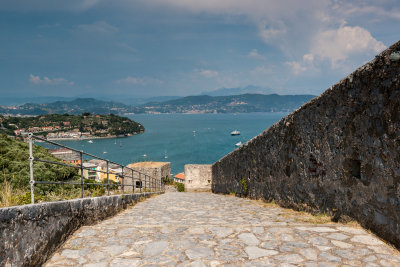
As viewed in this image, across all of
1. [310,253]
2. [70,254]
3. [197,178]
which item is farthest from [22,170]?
[197,178]

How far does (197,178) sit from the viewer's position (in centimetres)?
2686

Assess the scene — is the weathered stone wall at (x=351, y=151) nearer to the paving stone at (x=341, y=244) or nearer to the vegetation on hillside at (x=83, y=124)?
the paving stone at (x=341, y=244)

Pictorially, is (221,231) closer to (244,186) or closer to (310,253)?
(310,253)

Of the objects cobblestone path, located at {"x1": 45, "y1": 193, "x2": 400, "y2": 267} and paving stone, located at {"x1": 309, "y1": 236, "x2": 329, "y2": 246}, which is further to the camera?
paving stone, located at {"x1": 309, "y1": 236, "x2": 329, "y2": 246}

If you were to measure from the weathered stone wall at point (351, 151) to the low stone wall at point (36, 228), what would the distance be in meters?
3.85

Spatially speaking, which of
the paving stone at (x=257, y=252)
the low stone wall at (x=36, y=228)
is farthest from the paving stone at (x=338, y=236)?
the low stone wall at (x=36, y=228)

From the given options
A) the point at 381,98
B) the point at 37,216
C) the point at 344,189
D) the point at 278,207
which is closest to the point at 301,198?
the point at 278,207

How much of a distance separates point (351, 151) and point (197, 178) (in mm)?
23276

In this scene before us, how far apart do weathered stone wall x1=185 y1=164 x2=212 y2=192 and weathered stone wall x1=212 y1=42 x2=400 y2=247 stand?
20086 mm

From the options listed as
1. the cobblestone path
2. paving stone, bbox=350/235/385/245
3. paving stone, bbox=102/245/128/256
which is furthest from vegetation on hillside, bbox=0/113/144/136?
paving stone, bbox=350/235/385/245

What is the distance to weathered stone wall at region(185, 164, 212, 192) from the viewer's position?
26.8 meters

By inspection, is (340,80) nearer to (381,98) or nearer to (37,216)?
(381,98)

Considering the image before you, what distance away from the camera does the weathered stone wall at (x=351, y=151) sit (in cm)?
322

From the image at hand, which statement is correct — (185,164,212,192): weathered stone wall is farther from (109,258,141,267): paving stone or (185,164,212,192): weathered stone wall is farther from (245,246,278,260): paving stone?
(109,258,141,267): paving stone
